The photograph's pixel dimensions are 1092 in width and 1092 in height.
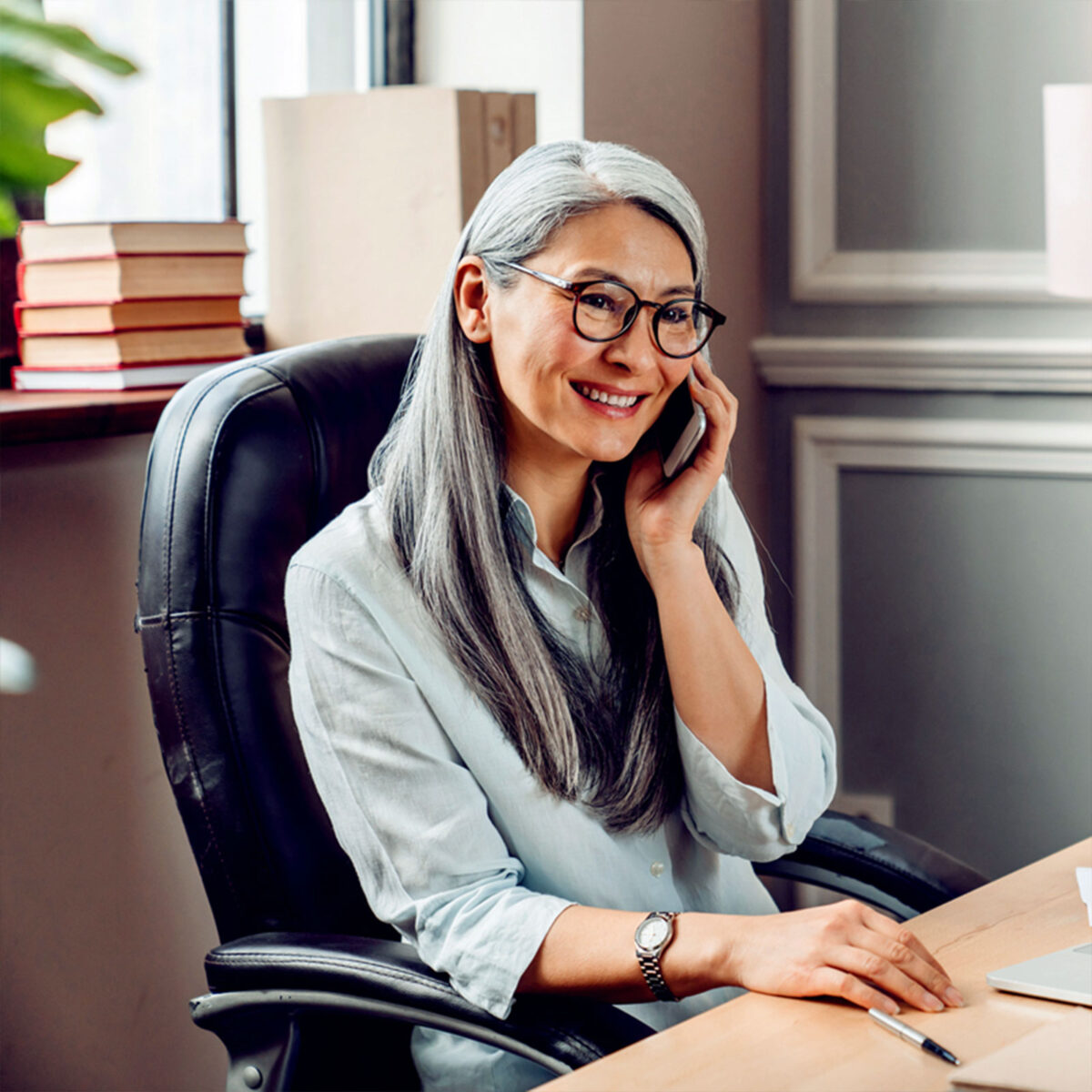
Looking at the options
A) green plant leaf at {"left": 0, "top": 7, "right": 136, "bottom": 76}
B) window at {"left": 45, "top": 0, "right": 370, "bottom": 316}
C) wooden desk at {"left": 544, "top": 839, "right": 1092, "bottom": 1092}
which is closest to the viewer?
green plant leaf at {"left": 0, "top": 7, "right": 136, "bottom": 76}

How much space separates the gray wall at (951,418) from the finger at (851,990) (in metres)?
1.46

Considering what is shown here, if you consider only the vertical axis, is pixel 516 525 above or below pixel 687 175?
below

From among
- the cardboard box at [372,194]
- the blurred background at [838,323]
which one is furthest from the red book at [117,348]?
the cardboard box at [372,194]

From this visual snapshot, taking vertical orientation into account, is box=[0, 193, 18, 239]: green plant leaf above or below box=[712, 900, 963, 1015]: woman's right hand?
above

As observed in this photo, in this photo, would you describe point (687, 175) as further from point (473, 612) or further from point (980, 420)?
point (473, 612)

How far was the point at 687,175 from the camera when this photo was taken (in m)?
2.13

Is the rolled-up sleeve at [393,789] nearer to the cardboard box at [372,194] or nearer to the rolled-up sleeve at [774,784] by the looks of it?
the rolled-up sleeve at [774,784]

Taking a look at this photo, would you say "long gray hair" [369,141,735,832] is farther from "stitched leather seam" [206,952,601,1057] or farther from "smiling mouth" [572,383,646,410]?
"stitched leather seam" [206,952,601,1057]

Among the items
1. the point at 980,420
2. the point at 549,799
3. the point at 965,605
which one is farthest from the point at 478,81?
the point at 549,799

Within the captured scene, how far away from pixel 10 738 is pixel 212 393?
1.73 ft

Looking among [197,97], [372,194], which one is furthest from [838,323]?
[197,97]

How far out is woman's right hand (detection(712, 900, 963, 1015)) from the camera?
0.88m

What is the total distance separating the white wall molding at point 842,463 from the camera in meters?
2.17

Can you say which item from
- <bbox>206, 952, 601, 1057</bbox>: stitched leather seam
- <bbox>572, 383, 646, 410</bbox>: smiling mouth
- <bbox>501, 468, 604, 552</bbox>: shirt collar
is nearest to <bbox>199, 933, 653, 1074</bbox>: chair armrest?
<bbox>206, 952, 601, 1057</bbox>: stitched leather seam
